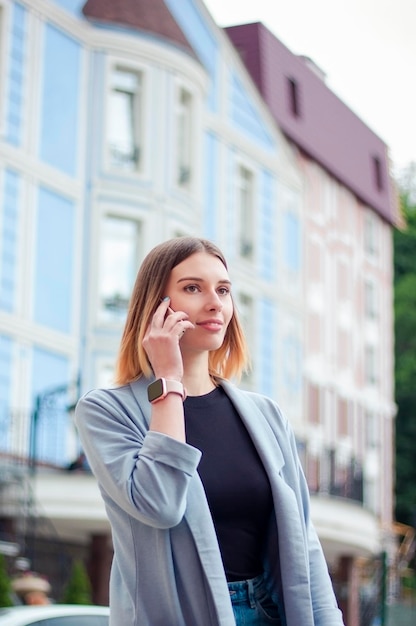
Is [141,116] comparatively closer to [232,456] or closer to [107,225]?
[107,225]

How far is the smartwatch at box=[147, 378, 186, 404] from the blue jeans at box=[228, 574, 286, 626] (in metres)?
0.47

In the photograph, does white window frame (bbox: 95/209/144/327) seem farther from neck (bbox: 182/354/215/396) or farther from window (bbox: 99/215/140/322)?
neck (bbox: 182/354/215/396)

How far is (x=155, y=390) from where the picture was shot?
11.3 ft

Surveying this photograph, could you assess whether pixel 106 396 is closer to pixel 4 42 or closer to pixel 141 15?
pixel 4 42

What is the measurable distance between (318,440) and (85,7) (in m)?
14.1

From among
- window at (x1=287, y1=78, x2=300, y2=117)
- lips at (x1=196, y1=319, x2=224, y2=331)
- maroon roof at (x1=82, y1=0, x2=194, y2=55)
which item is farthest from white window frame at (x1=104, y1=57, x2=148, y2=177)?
lips at (x1=196, y1=319, x2=224, y2=331)

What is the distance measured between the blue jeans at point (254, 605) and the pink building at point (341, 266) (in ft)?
84.4

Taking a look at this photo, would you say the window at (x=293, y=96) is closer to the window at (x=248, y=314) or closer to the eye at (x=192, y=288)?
the window at (x=248, y=314)

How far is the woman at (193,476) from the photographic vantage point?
10.8ft

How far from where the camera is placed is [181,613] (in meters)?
3.30

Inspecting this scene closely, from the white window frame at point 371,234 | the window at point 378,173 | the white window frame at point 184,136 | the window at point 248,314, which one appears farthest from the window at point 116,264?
the window at point 378,173

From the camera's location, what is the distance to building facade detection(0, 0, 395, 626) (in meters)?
22.7

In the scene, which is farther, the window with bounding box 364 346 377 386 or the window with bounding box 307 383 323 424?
the window with bounding box 364 346 377 386

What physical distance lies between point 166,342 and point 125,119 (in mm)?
22942
